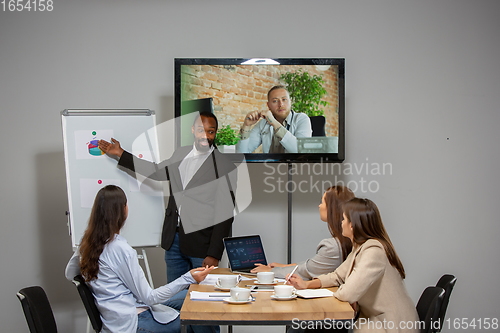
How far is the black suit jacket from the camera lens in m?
2.80

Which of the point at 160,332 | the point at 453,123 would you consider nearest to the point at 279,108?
the point at 453,123

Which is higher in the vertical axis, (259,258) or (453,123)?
(453,123)

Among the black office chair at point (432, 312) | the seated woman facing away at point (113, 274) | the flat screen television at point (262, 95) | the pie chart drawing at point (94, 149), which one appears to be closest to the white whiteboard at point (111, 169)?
the pie chart drawing at point (94, 149)

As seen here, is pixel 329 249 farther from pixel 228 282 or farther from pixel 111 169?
pixel 111 169

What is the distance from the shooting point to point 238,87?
3195 millimetres

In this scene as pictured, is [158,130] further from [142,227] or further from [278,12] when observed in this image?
[278,12]

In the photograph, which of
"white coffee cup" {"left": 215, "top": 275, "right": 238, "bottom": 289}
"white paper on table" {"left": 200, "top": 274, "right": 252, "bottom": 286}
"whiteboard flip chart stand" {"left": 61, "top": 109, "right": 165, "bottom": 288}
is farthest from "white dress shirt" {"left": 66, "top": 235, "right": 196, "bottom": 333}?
"whiteboard flip chart stand" {"left": 61, "top": 109, "right": 165, "bottom": 288}

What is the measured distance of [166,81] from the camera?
3.50m

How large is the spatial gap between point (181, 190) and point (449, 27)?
101 inches

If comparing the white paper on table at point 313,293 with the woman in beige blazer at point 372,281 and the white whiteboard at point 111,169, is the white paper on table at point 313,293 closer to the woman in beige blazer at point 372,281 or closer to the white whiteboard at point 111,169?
the woman in beige blazer at point 372,281

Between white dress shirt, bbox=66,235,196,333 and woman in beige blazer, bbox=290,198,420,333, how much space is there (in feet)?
2.37

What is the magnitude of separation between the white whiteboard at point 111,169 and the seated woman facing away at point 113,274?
928 mm

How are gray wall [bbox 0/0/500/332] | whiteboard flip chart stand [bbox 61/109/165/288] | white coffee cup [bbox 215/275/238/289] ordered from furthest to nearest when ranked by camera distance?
gray wall [bbox 0/0/500/332] → whiteboard flip chart stand [bbox 61/109/165/288] → white coffee cup [bbox 215/275/238/289]

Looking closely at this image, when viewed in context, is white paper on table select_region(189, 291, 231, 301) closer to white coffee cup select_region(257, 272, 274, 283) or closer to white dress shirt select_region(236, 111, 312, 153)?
white coffee cup select_region(257, 272, 274, 283)
